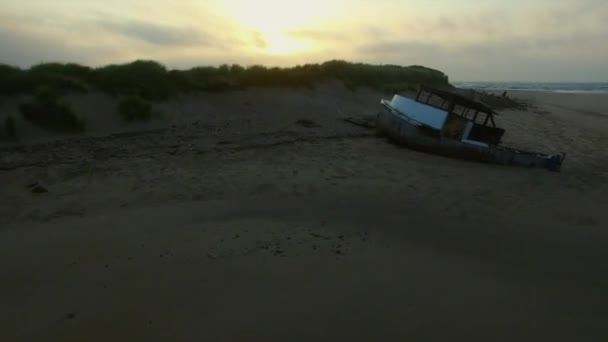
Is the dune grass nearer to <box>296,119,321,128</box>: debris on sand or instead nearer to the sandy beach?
the sandy beach

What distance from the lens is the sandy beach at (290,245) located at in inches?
178

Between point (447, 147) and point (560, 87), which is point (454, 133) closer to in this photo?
point (447, 147)

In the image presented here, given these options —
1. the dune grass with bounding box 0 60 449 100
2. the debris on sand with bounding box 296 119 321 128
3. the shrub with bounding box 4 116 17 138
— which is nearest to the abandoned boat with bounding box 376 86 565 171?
the debris on sand with bounding box 296 119 321 128

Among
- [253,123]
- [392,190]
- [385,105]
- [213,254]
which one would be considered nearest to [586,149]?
[385,105]

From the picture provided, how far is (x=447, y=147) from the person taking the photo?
1227 cm

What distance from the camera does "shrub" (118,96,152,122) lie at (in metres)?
14.2

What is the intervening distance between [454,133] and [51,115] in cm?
1227

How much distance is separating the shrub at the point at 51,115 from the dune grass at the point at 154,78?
4.36ft

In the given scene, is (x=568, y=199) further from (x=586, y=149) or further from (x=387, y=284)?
(x=586, y=149)

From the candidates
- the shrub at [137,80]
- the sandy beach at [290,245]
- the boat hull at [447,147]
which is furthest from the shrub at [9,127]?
the boat hull at [447,147]

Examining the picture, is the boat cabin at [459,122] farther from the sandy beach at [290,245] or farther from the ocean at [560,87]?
the ocean at [560,87]

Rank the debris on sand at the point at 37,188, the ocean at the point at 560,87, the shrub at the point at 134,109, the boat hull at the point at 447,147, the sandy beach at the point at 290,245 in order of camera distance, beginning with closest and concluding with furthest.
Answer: the sandy beach at the point at 290,245
the debris on sand at the point at 37,188
the boat hull at the point at 447,147
the shrub at the point at 134,109
the ocean at the point at 560,87

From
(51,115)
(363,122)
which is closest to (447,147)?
(363,122)

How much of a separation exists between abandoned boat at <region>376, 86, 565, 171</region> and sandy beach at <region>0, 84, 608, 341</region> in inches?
19.3
